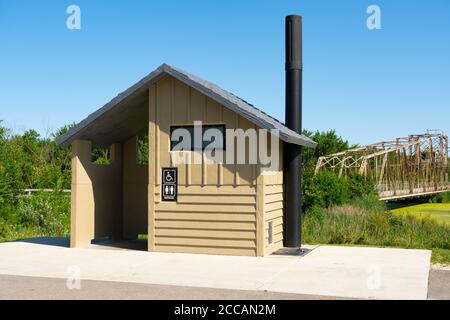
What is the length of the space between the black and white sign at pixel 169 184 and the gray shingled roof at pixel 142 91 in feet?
6.58

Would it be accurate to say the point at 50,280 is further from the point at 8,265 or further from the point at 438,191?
the point at 438,191

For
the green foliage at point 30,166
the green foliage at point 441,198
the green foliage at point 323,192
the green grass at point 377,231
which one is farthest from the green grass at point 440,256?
the green foliage at point 441,198

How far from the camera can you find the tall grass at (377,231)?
1552 cm

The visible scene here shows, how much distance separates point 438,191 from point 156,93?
49745 mm

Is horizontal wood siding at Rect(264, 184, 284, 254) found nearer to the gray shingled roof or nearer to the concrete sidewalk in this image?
the concrete sidewalk

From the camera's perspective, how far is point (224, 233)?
1313 centimetres

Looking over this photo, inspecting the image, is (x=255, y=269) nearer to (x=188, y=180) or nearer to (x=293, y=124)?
(x=188, y=180)

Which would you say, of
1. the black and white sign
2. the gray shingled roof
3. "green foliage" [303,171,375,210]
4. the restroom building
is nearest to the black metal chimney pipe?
the restroom building

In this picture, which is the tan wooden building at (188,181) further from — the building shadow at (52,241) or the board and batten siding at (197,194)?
the building shadow at (52,241)

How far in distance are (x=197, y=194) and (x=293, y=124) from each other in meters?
3.11

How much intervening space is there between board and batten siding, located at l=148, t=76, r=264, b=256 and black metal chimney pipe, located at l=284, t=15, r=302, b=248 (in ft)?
5.95

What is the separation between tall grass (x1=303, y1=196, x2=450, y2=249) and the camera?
15523mm

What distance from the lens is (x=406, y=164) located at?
55.4 meters
